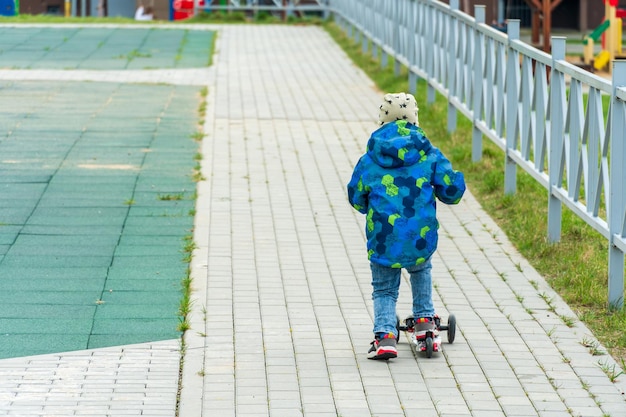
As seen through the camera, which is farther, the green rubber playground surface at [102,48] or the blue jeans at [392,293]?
the green rubber playground surface at [102,48]

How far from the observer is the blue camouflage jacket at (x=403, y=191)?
6238mm

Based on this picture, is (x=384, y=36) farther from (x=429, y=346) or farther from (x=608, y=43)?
(x=429, y=346)

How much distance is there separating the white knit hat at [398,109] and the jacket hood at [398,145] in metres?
0.03

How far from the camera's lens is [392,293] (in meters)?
6.47

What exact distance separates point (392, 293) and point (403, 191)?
0.53 m

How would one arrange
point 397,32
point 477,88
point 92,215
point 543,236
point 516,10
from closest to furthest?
point 543,236, point 92,215, point 477,88, point 397,32, point 516,10

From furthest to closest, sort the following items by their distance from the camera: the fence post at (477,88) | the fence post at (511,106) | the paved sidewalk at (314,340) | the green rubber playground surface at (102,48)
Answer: the green rubber playground surface at (102,48) → the fence post at (477,88) → the fence post at (511,106) → the paved sidewalk at (314,340)

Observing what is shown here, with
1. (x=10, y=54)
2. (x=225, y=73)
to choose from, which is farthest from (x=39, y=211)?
(x=10, y=54)

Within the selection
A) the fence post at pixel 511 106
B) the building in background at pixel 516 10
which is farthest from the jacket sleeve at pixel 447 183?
the building in background at pixel 516 10

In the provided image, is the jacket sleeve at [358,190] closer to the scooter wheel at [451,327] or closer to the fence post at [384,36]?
the scooter wheel at [451,327]

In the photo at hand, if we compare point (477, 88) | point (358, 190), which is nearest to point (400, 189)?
point (358, 190)

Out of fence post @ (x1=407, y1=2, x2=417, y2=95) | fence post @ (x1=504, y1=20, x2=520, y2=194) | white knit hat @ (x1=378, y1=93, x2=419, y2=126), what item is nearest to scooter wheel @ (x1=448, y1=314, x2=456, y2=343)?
white knit hat @ (x1=378, y1=93, x2=419, y2=126)

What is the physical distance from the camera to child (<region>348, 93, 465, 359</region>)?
624 cm

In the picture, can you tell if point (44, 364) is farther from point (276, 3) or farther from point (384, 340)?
point (276, 3)
